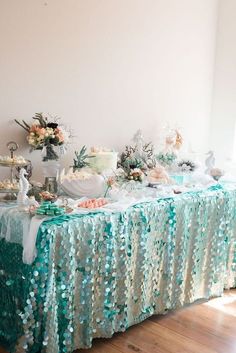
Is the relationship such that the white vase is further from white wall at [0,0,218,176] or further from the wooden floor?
the wooden floor

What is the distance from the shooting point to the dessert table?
1841 millimetres

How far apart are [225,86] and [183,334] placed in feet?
7.41

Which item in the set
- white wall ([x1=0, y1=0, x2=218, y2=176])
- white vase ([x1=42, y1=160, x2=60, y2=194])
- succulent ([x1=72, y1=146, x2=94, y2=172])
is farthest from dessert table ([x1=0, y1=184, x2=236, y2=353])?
white wall ([x1=0, y1=0, x2=218, y2=176])

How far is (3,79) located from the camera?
7.52 feet

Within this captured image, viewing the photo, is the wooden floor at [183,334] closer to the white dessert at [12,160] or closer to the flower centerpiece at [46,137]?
the white dessert at [12,160]

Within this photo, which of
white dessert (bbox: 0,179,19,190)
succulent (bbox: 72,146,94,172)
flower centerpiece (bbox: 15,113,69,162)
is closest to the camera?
white dessert (bbox: 0,179,19,190)

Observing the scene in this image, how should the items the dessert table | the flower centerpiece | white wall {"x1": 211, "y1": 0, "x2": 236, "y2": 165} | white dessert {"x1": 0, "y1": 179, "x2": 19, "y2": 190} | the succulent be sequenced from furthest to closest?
1. white wall {"x1": 211, "y1": 0, "x2": 236, "y2": 165}
2. the succulent
3. the flower centerpiece
4. white dessert {"x1": 0, "y1": 179, "x2": 19, "y2": 190}
5. the dessert table

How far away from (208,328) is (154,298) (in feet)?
1.21

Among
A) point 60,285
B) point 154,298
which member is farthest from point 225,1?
point 60,285

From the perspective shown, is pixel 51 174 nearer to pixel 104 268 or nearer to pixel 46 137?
pixel 46 137

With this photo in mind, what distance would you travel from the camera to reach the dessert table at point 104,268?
1.84 meters

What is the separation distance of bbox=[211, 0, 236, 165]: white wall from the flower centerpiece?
1857mm

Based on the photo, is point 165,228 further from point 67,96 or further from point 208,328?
point 67,96

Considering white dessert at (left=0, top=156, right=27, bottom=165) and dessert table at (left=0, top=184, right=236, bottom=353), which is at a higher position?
white dessert at (left=0, top=156, right=27, bottom=165)
